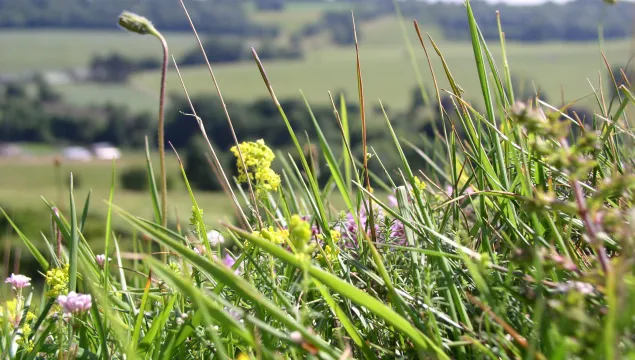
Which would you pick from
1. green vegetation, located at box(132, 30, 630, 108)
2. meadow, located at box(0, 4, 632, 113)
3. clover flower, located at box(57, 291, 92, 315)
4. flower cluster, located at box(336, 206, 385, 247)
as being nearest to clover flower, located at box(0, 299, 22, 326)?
clover flower, located at box(57, 291, 92, 315)

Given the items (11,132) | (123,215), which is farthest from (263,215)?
(11,132)

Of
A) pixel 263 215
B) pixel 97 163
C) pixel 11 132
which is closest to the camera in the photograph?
pixel 263 215

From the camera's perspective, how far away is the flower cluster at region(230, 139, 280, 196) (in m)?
1.26

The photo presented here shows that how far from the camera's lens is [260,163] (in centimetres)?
130

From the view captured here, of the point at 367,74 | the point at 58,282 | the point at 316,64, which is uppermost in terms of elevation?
the point at 58,282

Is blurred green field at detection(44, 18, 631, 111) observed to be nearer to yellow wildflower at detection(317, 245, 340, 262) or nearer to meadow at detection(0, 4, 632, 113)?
meadow at detection(0, 4, 632, 113)

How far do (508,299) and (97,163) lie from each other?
5090cm

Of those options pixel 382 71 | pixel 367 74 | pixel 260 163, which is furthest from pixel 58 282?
pixel 382 71

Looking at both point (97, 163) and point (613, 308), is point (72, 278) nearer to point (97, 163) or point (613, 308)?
point (613, 308)

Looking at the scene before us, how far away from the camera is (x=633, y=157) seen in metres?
1.26

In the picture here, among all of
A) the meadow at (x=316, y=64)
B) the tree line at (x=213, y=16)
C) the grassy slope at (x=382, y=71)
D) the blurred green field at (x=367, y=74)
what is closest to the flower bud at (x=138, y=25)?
the meadow at (x=316, y=64)

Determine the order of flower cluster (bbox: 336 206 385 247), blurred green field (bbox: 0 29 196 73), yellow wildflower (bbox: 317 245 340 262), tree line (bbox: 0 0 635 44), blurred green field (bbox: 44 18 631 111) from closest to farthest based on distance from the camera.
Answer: yellow wildflower (bbox: 317 245 340 262) → flower cluster (bbox: 336 206 385 247) → blurred green field (bbox: 44 18 631 111) → blurred green field (bbox: 0 29 196 73) → tree line (bbox: 0 0 635 44)

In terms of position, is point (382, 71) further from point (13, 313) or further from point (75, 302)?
point (75, 302)

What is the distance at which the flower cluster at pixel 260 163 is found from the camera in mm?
1262
